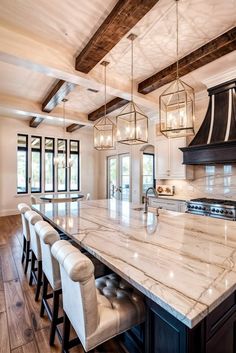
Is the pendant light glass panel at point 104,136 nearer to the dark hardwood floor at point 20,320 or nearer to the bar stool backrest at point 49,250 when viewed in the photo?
the bar stool backrest at point 49,250

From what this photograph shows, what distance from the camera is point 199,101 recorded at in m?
4.30

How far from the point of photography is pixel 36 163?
24.5ft

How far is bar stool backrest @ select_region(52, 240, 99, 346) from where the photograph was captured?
1.02m

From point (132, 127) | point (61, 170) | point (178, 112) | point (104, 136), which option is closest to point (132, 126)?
point (132, 127)

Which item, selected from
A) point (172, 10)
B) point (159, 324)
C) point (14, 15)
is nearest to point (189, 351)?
point (159, 324)

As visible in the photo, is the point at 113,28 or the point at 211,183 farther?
the point at 211,183

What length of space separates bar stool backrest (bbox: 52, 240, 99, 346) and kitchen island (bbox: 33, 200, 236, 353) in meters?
→ 0.19

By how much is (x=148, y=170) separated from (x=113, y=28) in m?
4.77

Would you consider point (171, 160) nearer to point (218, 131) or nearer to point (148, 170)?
point (218, 131)

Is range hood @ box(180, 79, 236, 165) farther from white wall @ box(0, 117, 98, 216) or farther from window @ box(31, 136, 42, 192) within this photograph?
white wall @ box(0, 117, 98, 216)

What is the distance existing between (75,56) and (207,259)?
3.14m

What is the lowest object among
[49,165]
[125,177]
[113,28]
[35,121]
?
[125,177]

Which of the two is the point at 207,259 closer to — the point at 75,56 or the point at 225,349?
the point at 225,349

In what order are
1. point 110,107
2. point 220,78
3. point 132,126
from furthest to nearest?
point 110,107 → point 220,78 → point 132,126
